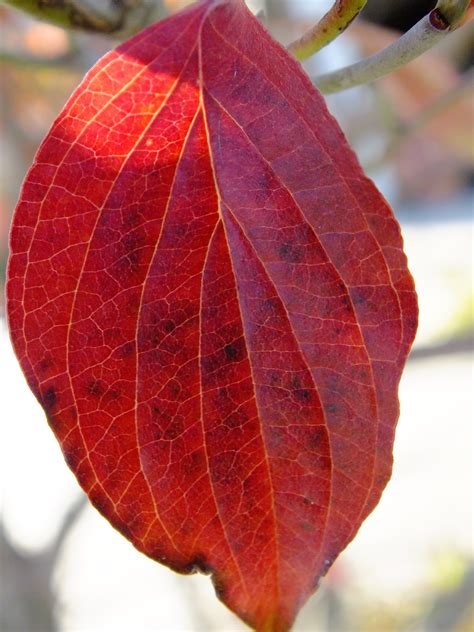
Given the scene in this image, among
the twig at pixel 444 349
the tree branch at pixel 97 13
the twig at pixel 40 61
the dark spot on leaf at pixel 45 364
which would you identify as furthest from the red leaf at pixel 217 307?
the twig at pixel 444 349

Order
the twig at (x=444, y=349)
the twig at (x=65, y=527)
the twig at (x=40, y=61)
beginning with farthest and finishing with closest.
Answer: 1. the twig at (x=65, y=527)
2. the twig at (x=444, y=349)
3. the twig at (x=40, y=61)

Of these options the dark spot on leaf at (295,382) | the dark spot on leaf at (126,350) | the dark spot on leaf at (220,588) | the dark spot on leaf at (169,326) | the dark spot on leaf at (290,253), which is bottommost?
the dark spot on leaf at (220,588)

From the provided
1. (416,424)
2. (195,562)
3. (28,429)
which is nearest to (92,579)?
(28,429)

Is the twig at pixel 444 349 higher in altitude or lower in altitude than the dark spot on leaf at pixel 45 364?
higher

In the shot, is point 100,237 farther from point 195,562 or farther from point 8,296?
point 195,562

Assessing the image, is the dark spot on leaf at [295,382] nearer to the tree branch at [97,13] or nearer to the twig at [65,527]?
the tree branch at [97,13]

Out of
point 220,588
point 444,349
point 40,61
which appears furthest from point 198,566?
point 444,349

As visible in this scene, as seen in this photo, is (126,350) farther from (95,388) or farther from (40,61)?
(40,61)
